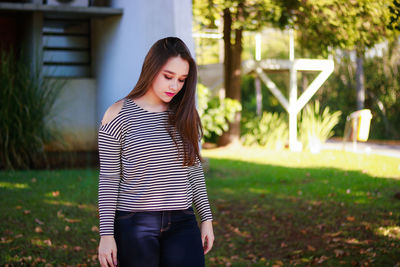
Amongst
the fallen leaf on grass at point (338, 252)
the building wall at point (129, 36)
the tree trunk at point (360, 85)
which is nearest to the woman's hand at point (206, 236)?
the fallen leaf on grass at point (338, 252)

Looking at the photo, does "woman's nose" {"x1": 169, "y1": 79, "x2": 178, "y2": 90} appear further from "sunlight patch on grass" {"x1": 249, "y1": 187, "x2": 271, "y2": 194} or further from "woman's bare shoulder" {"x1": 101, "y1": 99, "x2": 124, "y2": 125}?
"sunlight patch on grass" {"x1": 249, "y1": 187, "x2": 271, "y2": 194}

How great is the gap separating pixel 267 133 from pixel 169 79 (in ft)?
38.0

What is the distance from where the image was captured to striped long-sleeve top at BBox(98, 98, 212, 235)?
7.77ft

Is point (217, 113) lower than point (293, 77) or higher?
lower

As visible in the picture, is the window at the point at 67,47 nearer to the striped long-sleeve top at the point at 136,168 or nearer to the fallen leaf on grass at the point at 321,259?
the fallen leaf on grass at the point at 321,259

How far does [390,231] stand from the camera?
5.80 metres

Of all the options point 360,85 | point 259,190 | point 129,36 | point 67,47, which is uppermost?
point 129,36

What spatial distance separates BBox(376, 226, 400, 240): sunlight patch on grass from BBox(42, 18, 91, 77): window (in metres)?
7.63

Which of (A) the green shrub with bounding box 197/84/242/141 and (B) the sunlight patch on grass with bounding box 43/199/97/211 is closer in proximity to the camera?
(B) the sunlight patch on grass with bounding box 43/199/97/211

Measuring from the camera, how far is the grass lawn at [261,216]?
5.23 meters

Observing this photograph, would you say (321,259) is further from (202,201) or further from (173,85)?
(173,85)

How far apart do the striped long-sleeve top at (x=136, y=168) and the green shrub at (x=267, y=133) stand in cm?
1127

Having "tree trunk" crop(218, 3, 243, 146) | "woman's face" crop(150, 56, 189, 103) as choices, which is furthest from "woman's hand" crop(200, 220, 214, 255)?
"tree trunk" crop(218, 3, 243, 146)

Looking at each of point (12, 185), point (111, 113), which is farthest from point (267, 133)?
point (111, 113)
